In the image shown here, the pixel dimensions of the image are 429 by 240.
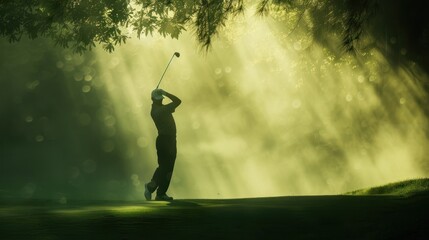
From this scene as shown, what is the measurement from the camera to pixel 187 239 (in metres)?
9.24

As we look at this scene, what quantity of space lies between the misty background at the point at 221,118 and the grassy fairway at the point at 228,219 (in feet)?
31.4

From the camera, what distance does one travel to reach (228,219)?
36.1ft

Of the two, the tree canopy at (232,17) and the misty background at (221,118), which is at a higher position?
the misty background at (221,118)

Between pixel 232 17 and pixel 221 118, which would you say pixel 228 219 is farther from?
pixel 221 118

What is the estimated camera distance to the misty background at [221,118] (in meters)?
30.0

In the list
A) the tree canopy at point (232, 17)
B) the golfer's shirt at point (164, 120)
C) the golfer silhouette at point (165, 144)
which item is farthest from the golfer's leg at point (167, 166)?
the tree canopy at point (232, 17)

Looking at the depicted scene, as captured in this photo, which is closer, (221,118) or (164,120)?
(164,120)

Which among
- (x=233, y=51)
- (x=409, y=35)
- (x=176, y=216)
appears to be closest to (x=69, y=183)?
(x=409, y=35)

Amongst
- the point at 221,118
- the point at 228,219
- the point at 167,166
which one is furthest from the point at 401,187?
the point at 221,118

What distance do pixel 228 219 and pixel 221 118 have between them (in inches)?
1564

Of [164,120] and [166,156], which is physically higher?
[164,120]

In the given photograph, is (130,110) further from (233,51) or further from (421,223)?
(421,223)

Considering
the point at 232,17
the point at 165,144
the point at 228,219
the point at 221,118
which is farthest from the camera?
the point at 221,118

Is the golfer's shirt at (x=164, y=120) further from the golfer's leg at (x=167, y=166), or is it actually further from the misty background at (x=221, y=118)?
the misty background at (x=221, y=118)
